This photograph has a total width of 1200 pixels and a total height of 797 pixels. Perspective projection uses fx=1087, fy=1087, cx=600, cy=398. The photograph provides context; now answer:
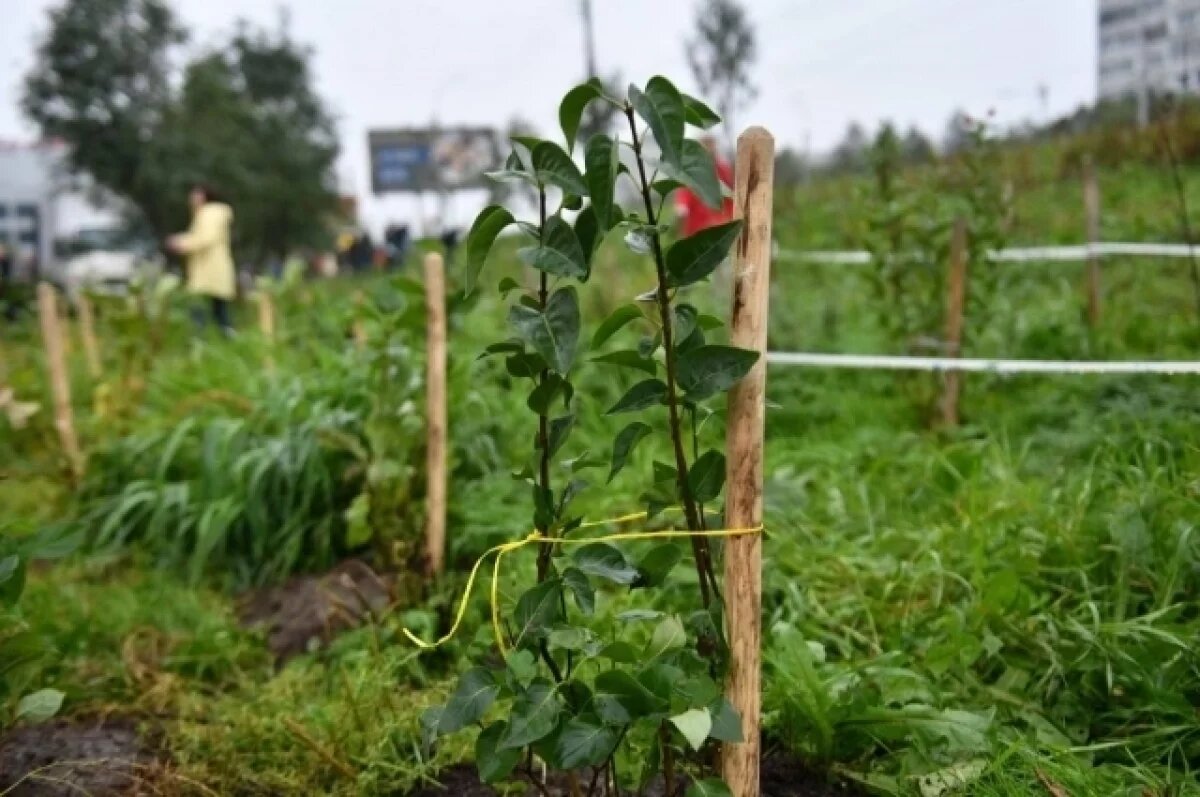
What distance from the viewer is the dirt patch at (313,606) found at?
2926 mm

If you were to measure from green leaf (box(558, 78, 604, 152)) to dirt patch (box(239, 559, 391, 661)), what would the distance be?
1.63m

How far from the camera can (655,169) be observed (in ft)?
4.46

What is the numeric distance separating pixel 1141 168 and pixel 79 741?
11.7 meters

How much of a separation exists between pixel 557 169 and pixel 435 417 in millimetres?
1750

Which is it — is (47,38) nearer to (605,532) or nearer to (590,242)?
(605,532)

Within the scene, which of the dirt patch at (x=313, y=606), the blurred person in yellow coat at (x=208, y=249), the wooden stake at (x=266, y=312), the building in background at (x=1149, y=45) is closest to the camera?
the dirt patch at (x=313, y=606)

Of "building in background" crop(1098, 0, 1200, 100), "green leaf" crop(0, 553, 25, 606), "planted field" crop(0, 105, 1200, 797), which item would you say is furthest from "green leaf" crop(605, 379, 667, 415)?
"building in background" crop(1098, 0, 1200, 100)

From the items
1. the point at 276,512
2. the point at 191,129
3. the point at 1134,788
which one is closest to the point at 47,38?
the point at 191,129

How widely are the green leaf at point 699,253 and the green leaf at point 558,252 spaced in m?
0.12

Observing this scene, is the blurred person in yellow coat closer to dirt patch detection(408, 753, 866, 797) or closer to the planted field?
the planted field

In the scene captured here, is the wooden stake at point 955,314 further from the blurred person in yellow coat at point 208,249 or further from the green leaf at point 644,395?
the blurred person in yellow coat at point 208,249

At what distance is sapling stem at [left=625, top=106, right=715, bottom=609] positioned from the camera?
1389 millimetres

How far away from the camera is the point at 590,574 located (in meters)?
1.69

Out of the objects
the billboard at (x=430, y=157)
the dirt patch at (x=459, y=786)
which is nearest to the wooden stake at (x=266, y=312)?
the billboard at (x=430, y=157)
